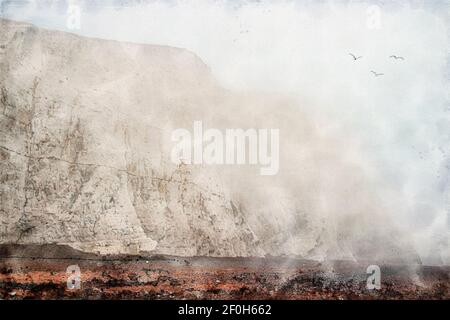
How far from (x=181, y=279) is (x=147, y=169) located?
20.0 ft

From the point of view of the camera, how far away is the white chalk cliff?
18.5m

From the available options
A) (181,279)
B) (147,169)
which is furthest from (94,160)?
(181,279)

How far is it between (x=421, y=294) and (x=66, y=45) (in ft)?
74.2

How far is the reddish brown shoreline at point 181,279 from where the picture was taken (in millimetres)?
15742

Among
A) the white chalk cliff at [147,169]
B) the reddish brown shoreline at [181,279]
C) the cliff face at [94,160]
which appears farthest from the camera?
the white chalk cliff at [147,169]

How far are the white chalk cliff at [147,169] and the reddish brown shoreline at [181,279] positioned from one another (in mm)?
739

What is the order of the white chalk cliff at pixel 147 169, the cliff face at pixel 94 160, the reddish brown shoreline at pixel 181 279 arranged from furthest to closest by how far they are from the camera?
1. the white chalk cliff at pixel 147 169
2. the cliff face at pixel 94 160
3. the reddish brown shoreline at pixel 181 279

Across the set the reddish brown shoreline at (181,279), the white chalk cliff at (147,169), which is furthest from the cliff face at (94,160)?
the reddish brown shoreline at (181,279)

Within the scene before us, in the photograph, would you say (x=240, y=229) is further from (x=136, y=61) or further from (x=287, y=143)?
(x=136, y=61)

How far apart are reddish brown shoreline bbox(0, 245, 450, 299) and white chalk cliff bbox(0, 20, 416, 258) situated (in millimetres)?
739

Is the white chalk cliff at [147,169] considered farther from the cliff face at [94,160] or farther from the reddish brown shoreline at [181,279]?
the reddish brown shoreline at [181,279]

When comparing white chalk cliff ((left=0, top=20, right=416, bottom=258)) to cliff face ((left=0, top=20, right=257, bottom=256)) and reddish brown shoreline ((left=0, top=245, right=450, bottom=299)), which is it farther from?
reddish brown shoreline ((left=0, top=245, right=450, bottom=299))

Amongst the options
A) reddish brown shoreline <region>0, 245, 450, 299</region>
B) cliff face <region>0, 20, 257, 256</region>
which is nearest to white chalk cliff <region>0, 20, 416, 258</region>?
cliff face <region>0, 20, 257, 256</region>

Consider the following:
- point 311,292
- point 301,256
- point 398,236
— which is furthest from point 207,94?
point 398,236
